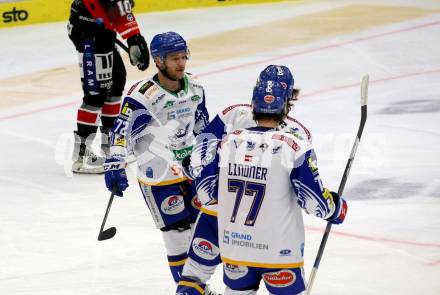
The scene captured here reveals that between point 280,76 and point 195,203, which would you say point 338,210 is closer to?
point 280,76

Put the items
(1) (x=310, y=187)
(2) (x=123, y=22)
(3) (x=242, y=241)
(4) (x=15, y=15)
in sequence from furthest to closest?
(4) (x=15, y=15), (2) (x=123, y=22), (3) (x=242, y=241), (1) (x=310, y=187)

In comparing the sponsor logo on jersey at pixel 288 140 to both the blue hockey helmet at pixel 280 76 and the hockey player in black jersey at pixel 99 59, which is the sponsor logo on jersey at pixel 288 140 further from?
the hockey player in black jersey at pixel 99 59

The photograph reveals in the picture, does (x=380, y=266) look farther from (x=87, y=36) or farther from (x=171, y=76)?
(x=87, y=36)

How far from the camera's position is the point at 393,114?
966 centimetres

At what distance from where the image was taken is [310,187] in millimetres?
4223

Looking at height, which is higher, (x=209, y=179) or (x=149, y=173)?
(x=209, y=179)

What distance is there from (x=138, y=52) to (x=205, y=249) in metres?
3.49

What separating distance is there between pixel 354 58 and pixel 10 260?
6301 millimetres

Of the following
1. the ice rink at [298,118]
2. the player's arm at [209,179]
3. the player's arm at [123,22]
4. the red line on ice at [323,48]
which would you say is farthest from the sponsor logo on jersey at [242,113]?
the red line on ice at [323,48]

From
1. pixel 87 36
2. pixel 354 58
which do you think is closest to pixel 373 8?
pixel 354 58

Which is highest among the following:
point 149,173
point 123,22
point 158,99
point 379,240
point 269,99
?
point 269,99

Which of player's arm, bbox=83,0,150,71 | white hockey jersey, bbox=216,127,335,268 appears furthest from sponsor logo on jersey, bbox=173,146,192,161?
player's arm, bbox=83,0,150,71

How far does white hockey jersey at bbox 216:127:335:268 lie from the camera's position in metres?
4.22

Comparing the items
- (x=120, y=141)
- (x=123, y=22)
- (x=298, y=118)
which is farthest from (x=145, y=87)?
(x=298, y=118)
